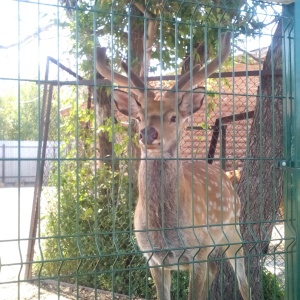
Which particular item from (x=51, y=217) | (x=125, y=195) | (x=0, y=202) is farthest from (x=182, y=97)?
(x=0, y=202)

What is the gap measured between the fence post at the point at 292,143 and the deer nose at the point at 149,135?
0.97m

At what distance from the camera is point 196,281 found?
13.7 feet

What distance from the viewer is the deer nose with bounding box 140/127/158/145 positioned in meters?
3.73

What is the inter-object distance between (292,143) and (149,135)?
1.05 m

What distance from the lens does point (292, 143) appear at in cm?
362

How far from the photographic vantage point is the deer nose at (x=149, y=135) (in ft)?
12.2

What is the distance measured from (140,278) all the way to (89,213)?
1.01 metres

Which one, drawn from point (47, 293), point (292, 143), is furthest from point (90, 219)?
point (292, 143)

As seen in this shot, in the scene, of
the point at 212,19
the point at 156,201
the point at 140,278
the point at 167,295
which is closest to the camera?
the point at 156,201

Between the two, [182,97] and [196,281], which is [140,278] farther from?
[182,97]

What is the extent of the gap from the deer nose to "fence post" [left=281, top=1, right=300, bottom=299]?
97 cm

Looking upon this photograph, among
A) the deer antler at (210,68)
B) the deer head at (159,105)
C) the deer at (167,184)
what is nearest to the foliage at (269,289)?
the deer at (167,184)

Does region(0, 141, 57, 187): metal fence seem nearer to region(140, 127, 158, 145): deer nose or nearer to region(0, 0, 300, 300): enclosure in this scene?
region(0, 0, 300, 300): enclosure

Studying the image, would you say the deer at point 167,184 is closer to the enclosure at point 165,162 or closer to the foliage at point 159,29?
the enclosure at point 165,162
